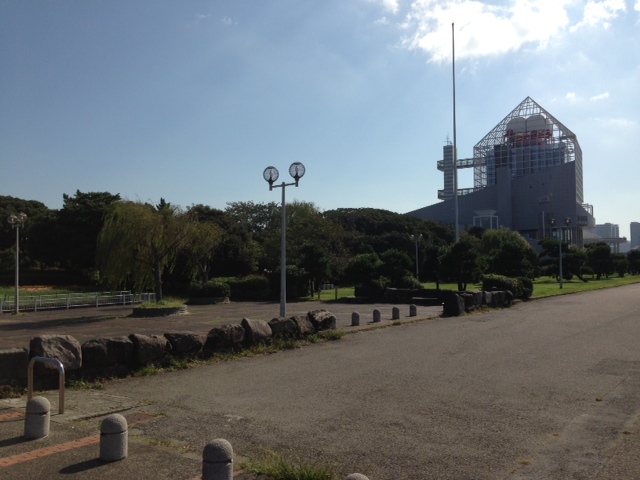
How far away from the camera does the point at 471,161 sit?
383ft

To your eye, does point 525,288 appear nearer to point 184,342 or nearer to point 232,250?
point 184,342

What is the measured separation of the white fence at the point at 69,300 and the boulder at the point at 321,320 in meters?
22.6

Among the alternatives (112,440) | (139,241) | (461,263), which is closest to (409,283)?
(461,263)

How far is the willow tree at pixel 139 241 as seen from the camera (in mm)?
27188

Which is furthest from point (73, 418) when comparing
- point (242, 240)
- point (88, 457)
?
point (242, 240)

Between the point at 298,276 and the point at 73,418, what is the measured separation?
A: 3315cm

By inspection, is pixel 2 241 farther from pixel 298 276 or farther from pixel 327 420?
pixel 327 420

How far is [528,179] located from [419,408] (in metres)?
113

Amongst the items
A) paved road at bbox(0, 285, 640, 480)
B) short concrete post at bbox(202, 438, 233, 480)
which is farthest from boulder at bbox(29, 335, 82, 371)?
short concrete post at bbox(202, 438, 233, 480)

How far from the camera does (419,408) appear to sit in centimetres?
777

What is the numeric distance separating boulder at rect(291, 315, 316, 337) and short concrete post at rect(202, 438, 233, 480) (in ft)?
33.1

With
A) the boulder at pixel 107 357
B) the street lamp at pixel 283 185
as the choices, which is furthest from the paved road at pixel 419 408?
the street lamp at pixel 283 185

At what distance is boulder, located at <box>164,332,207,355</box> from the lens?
11.2 metres

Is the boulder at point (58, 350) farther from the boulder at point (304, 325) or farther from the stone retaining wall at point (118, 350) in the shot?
the boulder at point (304, 325)
